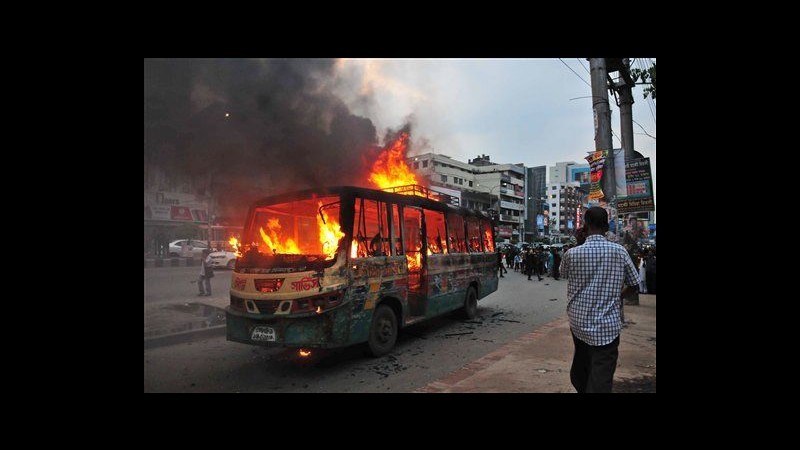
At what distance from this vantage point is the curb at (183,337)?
6562 millimetres

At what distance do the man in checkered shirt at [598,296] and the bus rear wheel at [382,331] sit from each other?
322 cm

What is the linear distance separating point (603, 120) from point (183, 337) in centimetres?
787

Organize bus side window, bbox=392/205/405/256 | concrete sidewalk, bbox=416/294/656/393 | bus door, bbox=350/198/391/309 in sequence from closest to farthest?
concrete sidewalk, bbox=416/294/656/393 < bus door, bbox=350/198/391/309 < bus side window, bbox=392/205/405/256

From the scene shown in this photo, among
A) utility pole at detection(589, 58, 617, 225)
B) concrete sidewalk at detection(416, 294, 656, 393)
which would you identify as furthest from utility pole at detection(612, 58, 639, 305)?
concrete sidewalk at detection(416, 294, 656, 393)

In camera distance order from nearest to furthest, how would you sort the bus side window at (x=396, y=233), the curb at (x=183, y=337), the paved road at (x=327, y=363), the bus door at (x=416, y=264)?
the paved road at (x=327, y=363) → the bus side window at (x=396, y=233) → the curb at (x=183, y=337) → the bus door at (x=416, y=264)

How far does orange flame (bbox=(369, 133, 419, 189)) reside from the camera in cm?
1148

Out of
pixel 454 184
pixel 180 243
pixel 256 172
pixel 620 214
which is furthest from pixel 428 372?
pixel 454 184

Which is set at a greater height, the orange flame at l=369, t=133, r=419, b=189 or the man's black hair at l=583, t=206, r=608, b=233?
the orange flame at l=369, t=133, r=419, b=189

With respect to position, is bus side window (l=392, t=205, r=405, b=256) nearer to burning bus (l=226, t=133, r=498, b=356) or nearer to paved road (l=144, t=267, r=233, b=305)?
burning bus (l=226, t=133, r=498, b=356)

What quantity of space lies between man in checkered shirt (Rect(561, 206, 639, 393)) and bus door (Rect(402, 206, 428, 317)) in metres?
3.97

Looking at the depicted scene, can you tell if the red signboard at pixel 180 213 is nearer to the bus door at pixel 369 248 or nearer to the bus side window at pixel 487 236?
the bus side window at pixel 487 236

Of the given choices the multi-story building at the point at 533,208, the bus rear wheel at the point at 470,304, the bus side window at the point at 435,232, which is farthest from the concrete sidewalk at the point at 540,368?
the multi-story building at the point at 533,208

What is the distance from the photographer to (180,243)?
68.3ft
